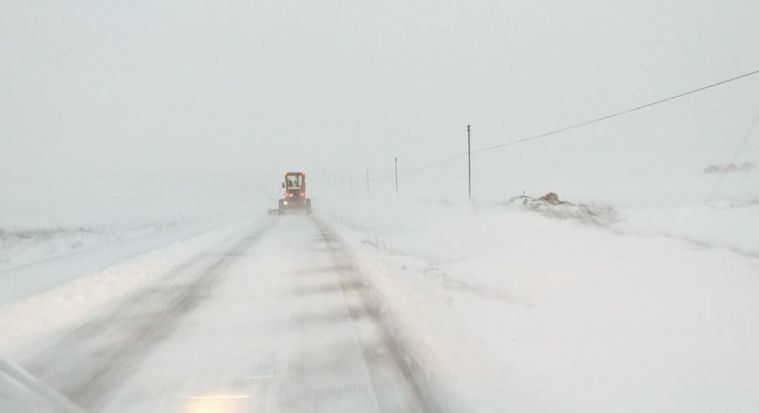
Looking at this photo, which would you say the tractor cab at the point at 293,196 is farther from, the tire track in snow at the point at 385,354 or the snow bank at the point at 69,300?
the tire track in snow at the point at 385,354

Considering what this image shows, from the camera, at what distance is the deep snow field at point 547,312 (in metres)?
4.02

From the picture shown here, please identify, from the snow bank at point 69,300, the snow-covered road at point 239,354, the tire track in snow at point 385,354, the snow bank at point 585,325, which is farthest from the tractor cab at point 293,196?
the tire track in snow at point 385,354

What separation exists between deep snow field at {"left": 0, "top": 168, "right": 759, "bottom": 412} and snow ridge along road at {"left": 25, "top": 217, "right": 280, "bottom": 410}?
0.99 ft

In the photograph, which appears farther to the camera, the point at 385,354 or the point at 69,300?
the point at 69,300

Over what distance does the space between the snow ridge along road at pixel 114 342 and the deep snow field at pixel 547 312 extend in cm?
30

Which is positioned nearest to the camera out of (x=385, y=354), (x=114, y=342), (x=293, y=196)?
(x=385, y=354)

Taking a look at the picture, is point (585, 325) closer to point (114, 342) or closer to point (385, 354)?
point (385, 354)

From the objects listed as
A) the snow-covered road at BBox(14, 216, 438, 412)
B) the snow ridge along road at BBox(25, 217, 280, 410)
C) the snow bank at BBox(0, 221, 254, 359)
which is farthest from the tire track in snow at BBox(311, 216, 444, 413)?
the snow bank at BBox(0, 221, 254, 359)

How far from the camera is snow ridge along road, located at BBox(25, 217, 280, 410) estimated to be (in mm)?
4035

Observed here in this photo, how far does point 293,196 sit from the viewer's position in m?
36.3

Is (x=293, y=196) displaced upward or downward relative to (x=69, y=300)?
upward

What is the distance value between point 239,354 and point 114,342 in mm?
1537

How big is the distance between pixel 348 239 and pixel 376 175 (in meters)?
157

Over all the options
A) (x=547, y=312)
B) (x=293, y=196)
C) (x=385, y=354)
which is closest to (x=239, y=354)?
(x=385, y=354)
